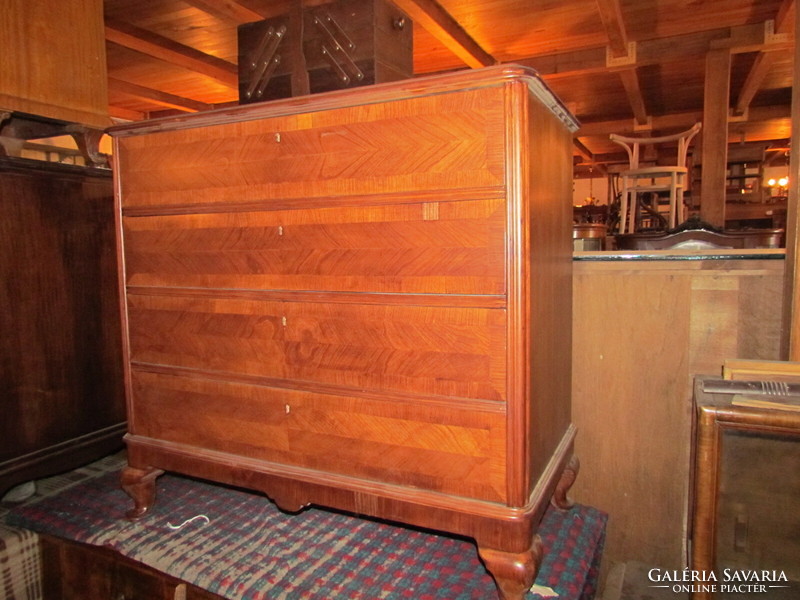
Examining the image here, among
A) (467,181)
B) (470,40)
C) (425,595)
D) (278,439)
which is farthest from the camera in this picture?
(470,40)

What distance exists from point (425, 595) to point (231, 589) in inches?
19.2

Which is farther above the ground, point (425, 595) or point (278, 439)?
point (278, 439)

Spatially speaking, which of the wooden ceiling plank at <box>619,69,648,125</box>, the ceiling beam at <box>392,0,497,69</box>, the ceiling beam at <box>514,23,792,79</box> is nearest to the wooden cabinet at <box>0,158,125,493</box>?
the ceiling beam at <box>392,0,497,69</box>

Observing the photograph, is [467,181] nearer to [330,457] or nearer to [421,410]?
[421,410]

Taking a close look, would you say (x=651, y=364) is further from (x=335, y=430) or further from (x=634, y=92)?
(x=634, y=92)

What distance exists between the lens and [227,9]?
3.82 metres

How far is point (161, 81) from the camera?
596cm

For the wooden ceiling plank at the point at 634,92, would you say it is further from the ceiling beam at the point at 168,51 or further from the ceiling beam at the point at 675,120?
the ceiling beam at the point at 168,51

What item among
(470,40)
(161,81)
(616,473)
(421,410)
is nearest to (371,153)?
(421,410)

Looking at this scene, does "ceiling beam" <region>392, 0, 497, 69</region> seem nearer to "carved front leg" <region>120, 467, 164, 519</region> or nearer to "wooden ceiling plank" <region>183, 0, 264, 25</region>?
"wooden ceiling plank" <region>183, 0, 264, 25</region>

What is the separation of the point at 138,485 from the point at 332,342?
0.85 m

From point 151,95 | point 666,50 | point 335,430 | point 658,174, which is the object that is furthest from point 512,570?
point 151,95

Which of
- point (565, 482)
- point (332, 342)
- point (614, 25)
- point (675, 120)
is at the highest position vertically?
point (675, 120)

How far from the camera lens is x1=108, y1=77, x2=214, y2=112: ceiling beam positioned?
19.4 feet
